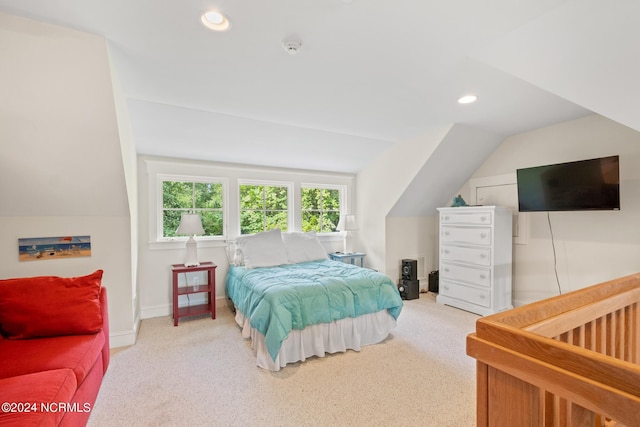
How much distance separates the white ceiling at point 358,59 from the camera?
4.92 ft

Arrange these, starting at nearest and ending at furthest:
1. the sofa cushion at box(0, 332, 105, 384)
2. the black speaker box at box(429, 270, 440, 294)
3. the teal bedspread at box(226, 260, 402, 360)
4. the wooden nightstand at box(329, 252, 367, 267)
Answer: the sofa cushion at box(0, 332, 105, 384), the teal bedspread at box(226, 260, 402, 360), the wooden nightstand at box(329, 252, 367, 267), the black speaker box at box(429, 270, 440, 294)

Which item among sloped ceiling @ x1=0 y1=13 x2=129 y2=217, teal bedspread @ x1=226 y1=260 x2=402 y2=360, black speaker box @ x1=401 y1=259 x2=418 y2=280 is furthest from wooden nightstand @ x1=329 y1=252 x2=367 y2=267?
sloped ceiling @ x1=0 y1=13 x2=129 y2=217

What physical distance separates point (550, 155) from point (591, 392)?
367 centimetres

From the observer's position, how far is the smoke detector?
1.74m

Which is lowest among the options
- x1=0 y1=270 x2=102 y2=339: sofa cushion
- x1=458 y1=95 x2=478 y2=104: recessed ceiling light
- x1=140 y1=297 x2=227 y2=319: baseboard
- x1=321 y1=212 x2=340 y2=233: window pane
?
x1=140 y1=297 x2=227 y2=319: baseboard

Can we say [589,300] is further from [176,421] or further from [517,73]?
→ [176,421]

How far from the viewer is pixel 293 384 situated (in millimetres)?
2164

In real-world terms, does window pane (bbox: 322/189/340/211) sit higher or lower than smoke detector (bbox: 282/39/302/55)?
lower

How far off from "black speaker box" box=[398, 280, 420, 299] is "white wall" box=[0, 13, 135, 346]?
349 cm

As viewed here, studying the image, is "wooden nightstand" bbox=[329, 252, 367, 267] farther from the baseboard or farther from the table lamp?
the baseboard

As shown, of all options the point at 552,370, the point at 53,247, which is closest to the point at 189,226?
the point at 53,247

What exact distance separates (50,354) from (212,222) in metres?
2.46

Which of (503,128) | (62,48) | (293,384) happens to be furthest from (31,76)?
(503,128)

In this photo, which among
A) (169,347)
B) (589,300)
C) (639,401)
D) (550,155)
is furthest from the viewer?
(550,155)
